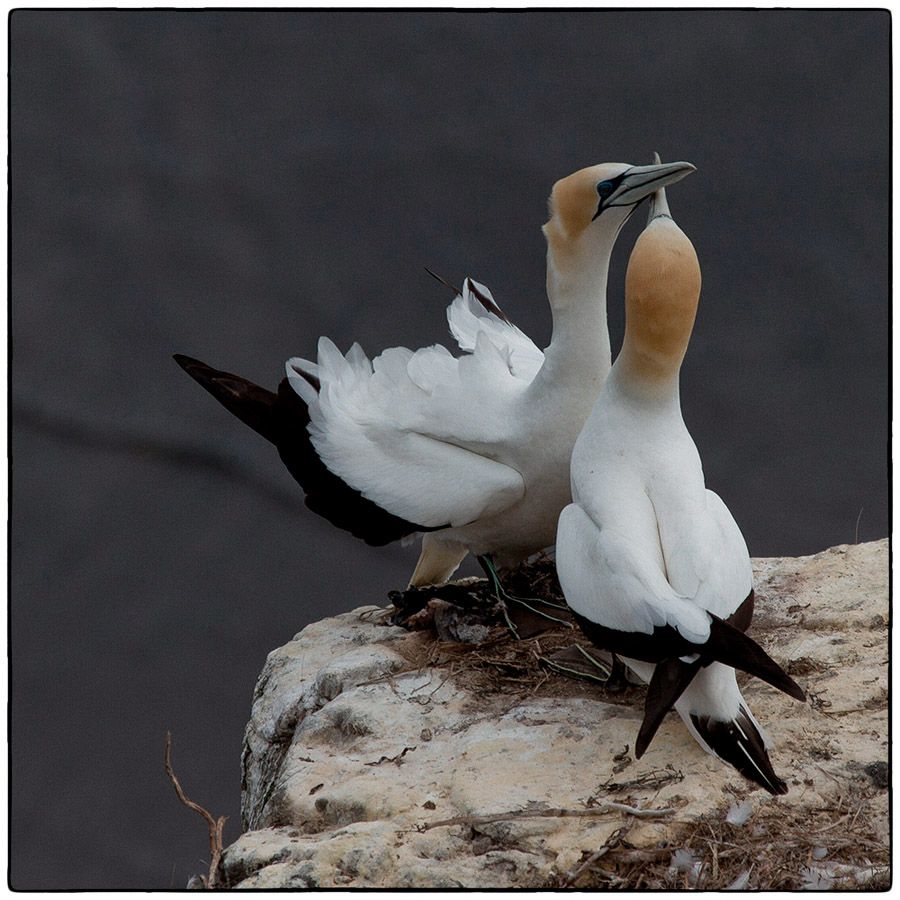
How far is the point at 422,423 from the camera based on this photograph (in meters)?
4.50

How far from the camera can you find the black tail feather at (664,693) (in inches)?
132

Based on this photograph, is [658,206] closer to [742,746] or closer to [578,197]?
[578,197]

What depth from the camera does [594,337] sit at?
4.32 meters

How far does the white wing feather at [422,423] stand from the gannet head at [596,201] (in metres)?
0.50

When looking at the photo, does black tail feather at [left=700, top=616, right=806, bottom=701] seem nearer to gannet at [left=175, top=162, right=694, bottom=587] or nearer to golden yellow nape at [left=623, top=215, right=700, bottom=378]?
golden yellow nape at [left=623, top=215, right=700, bottom=378]

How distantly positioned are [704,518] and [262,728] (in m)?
1.54

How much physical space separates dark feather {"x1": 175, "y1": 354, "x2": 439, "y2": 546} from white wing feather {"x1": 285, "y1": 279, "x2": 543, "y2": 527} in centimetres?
3

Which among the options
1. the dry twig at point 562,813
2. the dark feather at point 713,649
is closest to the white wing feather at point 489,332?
the dark feather at point 713,649

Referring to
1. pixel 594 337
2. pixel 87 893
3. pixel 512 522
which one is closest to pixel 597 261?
pixel 594 337

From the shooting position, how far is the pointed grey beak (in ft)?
12.6

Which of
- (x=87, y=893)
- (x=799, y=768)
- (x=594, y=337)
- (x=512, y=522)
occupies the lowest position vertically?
(x=87, y=893)

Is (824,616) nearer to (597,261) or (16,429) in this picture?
(597,261)

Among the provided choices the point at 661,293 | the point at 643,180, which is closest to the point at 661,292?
the point at 661,293

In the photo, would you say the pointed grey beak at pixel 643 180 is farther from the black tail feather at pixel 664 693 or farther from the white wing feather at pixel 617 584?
the black tail feather at pixel 664 693
